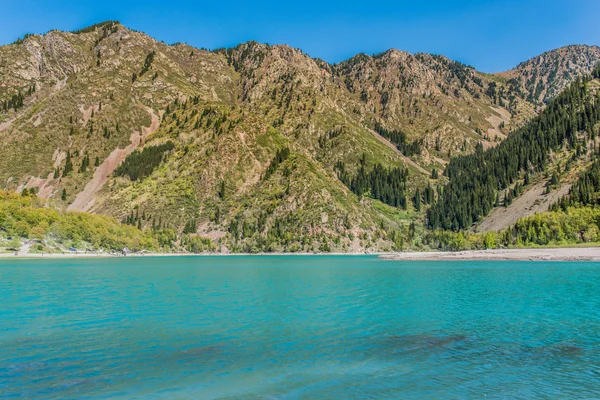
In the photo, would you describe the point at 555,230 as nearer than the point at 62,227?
Yes

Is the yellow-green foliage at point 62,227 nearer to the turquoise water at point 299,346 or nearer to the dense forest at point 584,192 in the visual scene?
the turquoise water at point 299,346

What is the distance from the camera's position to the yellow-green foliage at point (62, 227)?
151125 mm

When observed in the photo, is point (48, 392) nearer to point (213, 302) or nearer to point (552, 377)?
point (552, 377)

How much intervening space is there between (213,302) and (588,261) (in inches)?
4361

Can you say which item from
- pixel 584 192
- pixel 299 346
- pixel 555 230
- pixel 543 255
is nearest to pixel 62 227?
pixel 299 346

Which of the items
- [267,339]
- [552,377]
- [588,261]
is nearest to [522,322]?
[552,377]

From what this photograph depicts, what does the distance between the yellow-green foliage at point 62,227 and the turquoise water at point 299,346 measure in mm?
113184

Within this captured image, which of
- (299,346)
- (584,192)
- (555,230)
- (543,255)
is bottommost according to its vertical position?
(543,255)

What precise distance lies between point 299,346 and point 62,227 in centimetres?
15755

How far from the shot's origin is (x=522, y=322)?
35.8 meters

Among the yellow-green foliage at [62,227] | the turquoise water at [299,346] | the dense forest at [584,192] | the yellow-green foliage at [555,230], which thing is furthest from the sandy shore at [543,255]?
the yellow-green foliage at [62,227]

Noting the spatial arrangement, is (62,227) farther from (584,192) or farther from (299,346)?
(584,192)

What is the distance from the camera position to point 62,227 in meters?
161

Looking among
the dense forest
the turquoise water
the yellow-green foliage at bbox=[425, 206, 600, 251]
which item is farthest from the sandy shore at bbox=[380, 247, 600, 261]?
the turquoise water
